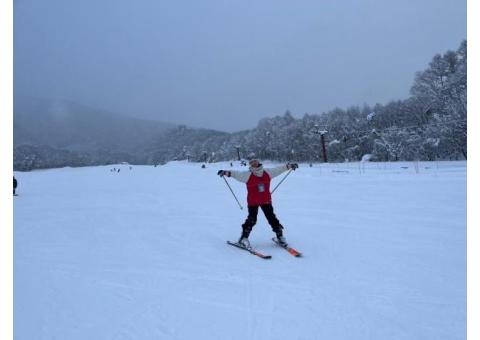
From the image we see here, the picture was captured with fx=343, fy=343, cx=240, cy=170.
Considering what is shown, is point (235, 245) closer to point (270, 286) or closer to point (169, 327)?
point (270, 286)

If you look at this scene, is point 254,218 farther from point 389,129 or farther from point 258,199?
point 389,129

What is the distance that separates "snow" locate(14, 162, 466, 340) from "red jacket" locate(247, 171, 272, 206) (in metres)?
0.90

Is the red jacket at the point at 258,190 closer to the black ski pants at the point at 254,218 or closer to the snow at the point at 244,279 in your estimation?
the black ski pants at the point at 254,218

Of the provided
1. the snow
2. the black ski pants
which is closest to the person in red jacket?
the black ski pants

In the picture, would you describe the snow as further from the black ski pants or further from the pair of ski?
the black ski pants

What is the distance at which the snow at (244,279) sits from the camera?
3551mm

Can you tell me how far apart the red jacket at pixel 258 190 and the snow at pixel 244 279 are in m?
0.90

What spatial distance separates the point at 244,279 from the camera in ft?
15.8

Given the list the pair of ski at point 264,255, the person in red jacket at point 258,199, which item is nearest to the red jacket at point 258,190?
the person in red jacket at point 258,199

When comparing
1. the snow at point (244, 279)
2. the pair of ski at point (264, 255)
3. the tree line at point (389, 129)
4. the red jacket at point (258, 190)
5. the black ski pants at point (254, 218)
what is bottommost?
the snow at point (244, 279)

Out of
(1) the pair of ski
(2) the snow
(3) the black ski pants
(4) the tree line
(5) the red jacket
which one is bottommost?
(2) the snow

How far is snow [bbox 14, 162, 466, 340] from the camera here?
11.6ft

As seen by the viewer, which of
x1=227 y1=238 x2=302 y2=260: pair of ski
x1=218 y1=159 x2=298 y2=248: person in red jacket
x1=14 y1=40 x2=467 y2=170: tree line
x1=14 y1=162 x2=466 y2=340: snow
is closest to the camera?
x1=14 y1=162 x2=466 y2=340: snow

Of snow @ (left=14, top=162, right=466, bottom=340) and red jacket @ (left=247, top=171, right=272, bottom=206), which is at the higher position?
red jacket @ (left=247, top=171, right=272, bottom=206)
